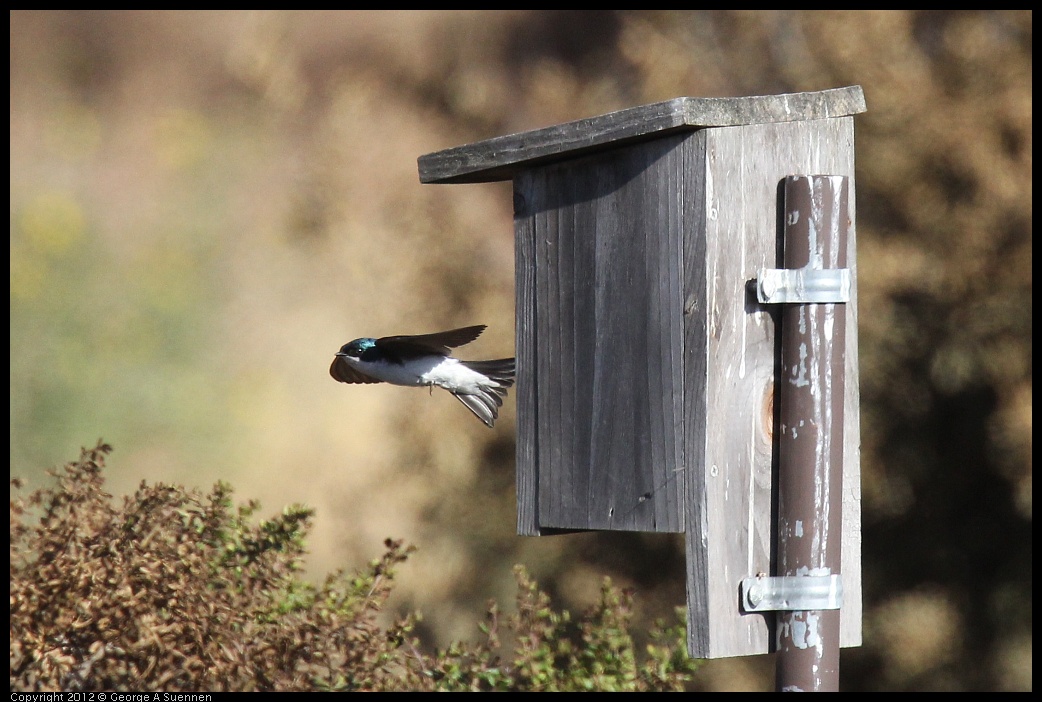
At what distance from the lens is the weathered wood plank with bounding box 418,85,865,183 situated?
210 cm

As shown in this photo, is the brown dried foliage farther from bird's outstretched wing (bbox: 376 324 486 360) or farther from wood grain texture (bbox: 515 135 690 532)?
wood grain texture (bbox: 515 135 690 532)

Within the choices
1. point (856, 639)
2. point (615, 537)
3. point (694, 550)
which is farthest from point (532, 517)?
point (615, 537)

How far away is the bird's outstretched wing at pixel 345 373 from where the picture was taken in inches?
137

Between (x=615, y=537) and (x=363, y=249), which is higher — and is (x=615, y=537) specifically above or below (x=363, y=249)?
below

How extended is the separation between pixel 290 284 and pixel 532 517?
6958mm

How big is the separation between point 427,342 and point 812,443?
1.18m

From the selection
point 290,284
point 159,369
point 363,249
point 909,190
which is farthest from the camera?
point 290,284

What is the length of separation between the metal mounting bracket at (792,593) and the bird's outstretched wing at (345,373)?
1.60 metres

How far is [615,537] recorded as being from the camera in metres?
5.62

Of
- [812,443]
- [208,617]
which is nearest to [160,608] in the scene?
[208,617]

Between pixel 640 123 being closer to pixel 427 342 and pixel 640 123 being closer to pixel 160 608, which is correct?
pixel 427 342

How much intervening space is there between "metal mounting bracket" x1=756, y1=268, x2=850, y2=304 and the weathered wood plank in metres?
0.28

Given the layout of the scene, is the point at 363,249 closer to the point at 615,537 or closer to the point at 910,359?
the point at 615,537

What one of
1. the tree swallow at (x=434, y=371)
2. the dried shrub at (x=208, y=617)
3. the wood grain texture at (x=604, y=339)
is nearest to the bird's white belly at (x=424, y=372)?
the tree swallow at (x=434, y=371)
